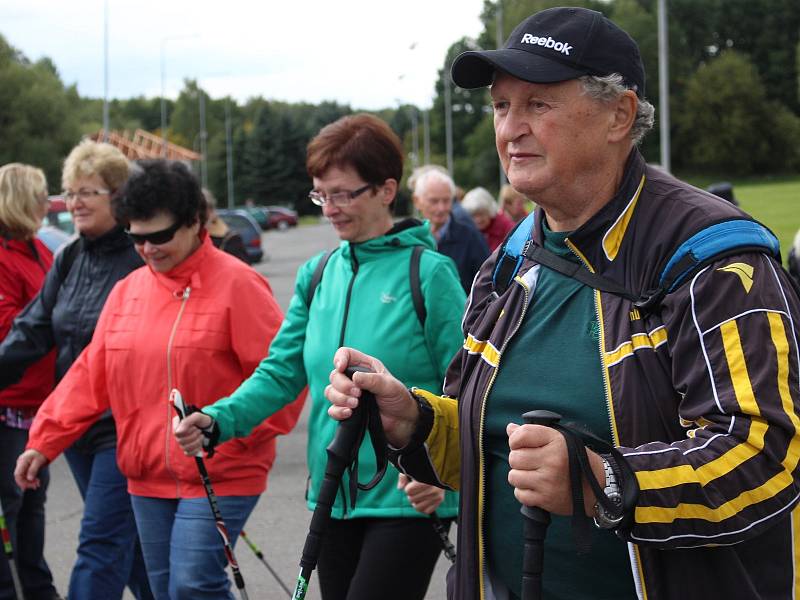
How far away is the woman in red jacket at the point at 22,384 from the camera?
5.73 m

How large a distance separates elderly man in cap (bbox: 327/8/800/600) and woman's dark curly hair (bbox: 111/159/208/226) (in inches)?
85.3

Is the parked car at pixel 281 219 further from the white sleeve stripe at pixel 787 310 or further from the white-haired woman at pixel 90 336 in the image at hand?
the white sleeve stripe at pixel 787 310

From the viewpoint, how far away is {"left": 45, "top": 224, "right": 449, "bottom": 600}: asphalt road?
6383 mm

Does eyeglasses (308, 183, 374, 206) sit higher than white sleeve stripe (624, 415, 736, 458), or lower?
higher

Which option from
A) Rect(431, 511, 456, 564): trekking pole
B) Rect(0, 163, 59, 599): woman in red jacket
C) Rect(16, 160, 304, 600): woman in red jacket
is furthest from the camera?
Rect(0, 163, 59, 599): woman in red jacket

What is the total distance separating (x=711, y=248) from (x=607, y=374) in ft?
1.06

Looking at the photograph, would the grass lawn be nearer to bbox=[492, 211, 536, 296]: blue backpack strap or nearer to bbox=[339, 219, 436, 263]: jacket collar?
bbox=[339, 219, 436, 263]: jacket collar

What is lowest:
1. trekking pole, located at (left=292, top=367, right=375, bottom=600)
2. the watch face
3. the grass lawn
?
the grass lawn

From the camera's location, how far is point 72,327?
5.18 m

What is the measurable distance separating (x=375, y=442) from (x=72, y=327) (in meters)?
2.88

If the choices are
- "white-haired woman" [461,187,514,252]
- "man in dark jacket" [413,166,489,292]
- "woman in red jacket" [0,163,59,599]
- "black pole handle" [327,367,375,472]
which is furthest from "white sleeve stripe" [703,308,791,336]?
"white-haired woman" [461,187,514,252]

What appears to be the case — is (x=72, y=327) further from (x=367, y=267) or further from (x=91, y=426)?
(x=367, y=267)

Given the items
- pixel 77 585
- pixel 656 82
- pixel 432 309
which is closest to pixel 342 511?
pixel 432 309

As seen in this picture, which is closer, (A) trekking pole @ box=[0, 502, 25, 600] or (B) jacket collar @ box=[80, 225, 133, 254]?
(B) jacket collar @ box=[80, 225, 133, 254]
